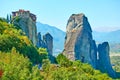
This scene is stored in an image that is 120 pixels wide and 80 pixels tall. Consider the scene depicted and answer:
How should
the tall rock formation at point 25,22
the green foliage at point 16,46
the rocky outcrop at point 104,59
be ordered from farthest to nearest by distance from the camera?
the rocky outcrop at point 104,59 < the tall rock formation at point 25,22 < the green foliage at point 16,46

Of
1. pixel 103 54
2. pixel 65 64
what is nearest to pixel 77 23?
pixel 103 54

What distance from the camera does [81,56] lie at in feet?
552

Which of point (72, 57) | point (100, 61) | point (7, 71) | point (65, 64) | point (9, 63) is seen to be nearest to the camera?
point (7, 71)

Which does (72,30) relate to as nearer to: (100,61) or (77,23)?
(77,23)

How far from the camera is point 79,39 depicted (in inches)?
6629

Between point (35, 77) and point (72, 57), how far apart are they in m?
111

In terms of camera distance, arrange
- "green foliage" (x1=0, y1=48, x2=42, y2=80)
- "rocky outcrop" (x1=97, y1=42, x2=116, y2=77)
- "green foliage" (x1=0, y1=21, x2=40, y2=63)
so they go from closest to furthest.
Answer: "green foliage" (x1=0, y1=48, x2=42, y2=80)
"green foliage" (x1=0, y1=21, x2=40, y2=63)
"rocky outcrop" (x1=97, y1=42, x2=116, y2=77)

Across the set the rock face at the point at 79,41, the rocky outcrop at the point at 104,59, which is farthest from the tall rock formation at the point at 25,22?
the rocky outcrop at the point at 104,59

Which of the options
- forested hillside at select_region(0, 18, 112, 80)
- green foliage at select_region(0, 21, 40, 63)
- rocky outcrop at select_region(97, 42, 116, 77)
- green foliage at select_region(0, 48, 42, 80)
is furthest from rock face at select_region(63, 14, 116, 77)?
green foliage at select_region(0, 48, 42, 80)

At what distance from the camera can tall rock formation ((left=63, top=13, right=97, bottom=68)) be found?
167125 millimetres

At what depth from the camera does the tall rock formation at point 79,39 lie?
167125 millimetres

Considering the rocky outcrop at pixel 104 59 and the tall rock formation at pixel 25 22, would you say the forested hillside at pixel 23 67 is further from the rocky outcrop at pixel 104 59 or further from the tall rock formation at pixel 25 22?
the rocky outcrop at pixel 104 59

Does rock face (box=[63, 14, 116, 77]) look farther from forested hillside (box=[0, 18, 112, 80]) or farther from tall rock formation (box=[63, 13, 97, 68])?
forested hillside (box=[0, 18, 112, 80])

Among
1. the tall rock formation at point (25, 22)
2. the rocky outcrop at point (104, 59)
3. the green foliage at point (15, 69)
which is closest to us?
the green foliage at point (15, 69)
